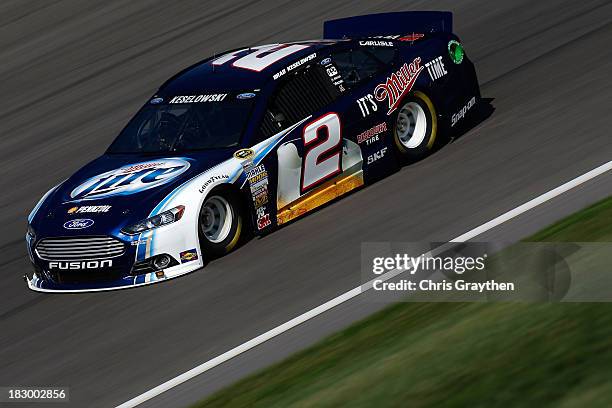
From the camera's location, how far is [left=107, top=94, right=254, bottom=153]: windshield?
10328mm

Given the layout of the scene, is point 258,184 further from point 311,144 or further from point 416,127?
point 416,127

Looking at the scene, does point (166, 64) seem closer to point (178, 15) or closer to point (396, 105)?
point (178, 15)

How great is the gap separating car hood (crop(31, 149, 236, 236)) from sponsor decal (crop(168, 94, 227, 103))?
734mm

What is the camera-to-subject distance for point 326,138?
34.8 feet

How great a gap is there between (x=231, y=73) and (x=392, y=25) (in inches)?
103

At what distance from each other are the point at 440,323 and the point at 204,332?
1886 mm

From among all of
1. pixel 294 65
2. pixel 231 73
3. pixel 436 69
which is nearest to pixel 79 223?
pixel 231 73

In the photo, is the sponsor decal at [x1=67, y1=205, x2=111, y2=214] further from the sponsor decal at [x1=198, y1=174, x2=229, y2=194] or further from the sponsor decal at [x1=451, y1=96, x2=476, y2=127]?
the sponsor decal at [x1=451, y1=96, x2=476, y2=127]

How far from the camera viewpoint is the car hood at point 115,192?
9438 millimetres

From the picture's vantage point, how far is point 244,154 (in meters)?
10.0

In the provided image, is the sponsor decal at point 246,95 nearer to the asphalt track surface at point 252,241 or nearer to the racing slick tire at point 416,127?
the asphalt track surface at point 252,241

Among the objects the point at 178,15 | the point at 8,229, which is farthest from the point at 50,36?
the point at 8,229

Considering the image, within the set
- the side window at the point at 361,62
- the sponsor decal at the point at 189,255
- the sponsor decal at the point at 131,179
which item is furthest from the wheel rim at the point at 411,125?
the sponsor decal at the point at 189,255

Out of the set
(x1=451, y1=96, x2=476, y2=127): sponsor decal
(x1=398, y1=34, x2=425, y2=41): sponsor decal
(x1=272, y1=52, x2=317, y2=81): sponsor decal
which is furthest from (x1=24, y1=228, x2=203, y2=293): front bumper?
(x1=398, y1=34, x2=425, y2=41): sponsor decal
